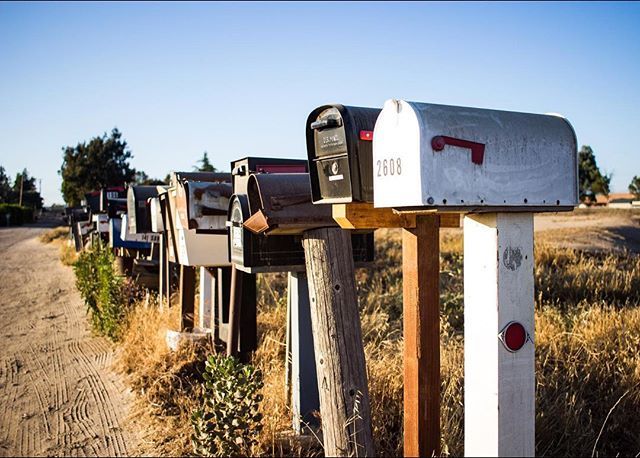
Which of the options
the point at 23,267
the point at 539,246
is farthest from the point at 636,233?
the point at 23,267

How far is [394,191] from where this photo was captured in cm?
195

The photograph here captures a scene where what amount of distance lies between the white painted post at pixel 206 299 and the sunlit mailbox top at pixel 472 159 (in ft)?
10.9

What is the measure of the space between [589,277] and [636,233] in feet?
14.9

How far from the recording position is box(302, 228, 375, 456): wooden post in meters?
2.49

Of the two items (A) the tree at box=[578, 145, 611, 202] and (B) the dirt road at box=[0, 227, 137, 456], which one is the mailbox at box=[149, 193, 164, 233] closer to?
(B) the dirt road at box=[0, 227, 137, 456]

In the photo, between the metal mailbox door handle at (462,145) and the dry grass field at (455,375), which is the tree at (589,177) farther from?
the metal mailbox door handle at (462,145)

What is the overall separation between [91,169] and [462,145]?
Result: 119 ft

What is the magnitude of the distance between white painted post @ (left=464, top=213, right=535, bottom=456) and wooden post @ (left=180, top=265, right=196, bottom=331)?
356 cm

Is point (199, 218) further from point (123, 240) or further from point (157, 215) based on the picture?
point (123, 240)

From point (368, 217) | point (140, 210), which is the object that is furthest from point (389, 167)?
point (140, 210)

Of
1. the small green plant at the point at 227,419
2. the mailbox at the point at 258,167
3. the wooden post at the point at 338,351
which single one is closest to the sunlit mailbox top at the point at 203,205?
the mailbox at the point at 258,167

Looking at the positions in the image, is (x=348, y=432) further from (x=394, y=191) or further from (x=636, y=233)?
(x=636, y=233)

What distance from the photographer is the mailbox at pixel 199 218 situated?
14.1 feet

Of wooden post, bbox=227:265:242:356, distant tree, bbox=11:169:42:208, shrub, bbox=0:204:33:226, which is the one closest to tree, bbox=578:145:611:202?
wooden post, bbox=227:265:242:356
